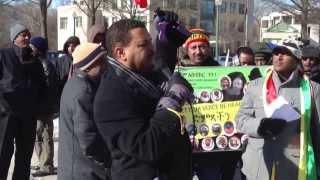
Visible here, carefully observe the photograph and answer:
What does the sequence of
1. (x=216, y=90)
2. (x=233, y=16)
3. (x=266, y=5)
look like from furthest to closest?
(x=233, y=16) < (x=266, y=5) < (x=216, y=90)

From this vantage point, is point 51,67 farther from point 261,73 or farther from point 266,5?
point 266,5

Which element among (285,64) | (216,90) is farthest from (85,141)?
(216,90)

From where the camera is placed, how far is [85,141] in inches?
155

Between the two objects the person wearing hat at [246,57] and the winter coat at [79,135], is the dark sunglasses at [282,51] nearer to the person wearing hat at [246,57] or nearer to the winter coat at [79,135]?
the winter coat at [79,135]

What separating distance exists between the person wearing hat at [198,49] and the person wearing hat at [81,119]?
5.29 ft

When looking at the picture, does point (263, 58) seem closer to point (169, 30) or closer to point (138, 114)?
point (169, 30)

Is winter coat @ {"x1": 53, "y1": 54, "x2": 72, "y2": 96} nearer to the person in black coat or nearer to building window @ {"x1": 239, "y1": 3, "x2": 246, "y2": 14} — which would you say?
the person in black coat

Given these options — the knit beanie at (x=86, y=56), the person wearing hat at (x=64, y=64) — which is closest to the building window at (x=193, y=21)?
the person wearing hat at (x=64, y=64)

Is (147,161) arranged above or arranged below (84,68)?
below

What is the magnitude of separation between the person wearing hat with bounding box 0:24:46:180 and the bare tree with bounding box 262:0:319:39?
70.0 ft

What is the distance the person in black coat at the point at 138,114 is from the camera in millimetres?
2777

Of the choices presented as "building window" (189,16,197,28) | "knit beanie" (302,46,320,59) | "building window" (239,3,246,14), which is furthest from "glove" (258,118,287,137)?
"building window" (239,3,246,14)

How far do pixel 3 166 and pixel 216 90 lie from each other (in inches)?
94.1

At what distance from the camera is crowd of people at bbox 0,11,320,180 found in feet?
9.30
